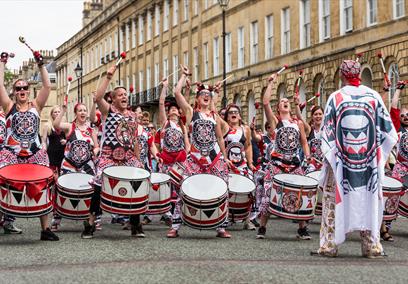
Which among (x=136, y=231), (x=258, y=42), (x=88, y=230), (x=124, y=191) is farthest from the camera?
(x=258, y=42)

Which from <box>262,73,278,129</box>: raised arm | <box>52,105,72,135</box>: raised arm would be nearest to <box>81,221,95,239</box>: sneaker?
<box>52,105,72,135</box>: raised arm

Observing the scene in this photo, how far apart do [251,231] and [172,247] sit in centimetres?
301

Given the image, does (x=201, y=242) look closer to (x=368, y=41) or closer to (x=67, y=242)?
(x=67, y=242)

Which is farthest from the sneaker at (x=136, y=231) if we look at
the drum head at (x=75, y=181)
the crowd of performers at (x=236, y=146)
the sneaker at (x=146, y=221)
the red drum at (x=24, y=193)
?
the sneaker at (x=146, y=221)

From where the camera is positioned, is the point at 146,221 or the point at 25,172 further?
the point at 146,221

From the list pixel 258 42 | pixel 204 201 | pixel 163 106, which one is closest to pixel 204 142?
pixel 204 201

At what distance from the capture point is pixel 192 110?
40.1 feet

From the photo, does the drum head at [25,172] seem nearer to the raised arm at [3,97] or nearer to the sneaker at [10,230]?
the raised arm at [3,97]

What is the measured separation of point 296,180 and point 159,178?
101 inches

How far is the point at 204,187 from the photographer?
11547 millimetres

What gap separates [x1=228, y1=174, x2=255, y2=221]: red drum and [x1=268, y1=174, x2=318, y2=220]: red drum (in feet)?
4.04

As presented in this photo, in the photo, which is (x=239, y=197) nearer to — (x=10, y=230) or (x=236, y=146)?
(x=236, y=146)

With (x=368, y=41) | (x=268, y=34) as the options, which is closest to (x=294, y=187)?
(x=368, y=41)

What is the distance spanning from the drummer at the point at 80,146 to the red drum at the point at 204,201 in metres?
2.31
